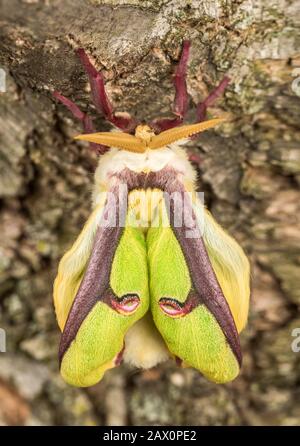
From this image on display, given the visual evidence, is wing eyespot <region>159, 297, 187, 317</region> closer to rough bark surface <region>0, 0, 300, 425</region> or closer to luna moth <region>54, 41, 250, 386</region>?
luna moth <region>54, 41, 250, 386</region>

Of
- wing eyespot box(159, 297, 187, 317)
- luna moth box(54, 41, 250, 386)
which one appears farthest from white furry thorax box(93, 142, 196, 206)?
wing eyespot box(159, 297, 187, 317)

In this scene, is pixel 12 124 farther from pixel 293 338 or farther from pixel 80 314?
pixel 293 338

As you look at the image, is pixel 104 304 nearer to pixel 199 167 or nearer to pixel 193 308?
pixel 193 308

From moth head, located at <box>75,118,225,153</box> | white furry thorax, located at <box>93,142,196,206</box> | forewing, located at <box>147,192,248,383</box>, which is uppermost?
moth head, located at <box>75,118,225,153</box>

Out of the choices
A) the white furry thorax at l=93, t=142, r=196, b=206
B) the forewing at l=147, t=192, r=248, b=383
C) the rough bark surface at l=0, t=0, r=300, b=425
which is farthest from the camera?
the white furry thorax at l=93, t=142, r=196, b=206

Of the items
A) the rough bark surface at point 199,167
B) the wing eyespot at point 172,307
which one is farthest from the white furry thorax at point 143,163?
the wing eyespot at point 172,307

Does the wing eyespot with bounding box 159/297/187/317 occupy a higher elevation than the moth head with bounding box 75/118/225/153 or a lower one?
lower
